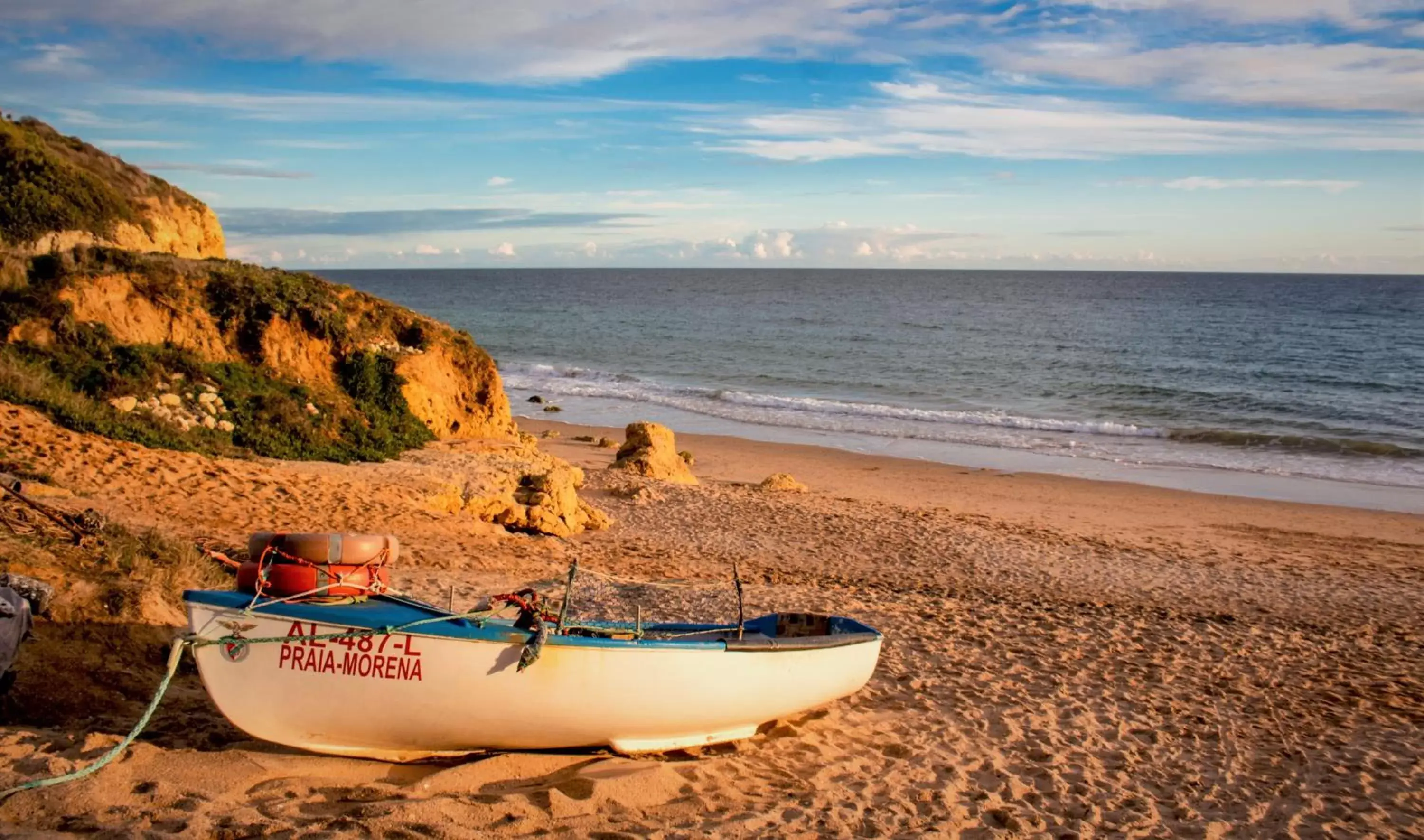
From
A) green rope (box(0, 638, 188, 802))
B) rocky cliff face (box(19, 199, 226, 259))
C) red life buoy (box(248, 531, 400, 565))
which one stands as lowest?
green rope (box(0, 638, 188, 802))

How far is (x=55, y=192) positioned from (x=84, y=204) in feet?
1.52

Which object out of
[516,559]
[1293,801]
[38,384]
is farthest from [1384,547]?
[38,384]

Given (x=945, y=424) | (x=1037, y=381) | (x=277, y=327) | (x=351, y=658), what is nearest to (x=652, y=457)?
(x=277, y=327)

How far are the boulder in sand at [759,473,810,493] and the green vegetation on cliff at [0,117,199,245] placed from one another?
12333 millimetres

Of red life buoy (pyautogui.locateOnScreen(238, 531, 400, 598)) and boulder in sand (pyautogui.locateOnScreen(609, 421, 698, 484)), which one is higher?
red life buoy (pyautogui.locateOnScreen(238, 531, 400, 598))

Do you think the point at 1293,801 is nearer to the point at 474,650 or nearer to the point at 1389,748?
the point at 1389,748

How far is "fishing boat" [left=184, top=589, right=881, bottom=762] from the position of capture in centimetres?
535

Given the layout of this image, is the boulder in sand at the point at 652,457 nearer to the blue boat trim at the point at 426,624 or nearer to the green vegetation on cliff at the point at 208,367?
the green vegetation on cliff at the point at 208,367

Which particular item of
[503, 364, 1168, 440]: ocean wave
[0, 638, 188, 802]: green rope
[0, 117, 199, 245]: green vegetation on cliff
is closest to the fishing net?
[0, 638, 188, 802]: green rope

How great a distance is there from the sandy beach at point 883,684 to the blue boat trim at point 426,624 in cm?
78

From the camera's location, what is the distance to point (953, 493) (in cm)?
1881

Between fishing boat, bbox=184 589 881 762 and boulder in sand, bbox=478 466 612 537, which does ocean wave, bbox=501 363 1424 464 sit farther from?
fishing boat, bbox=184 589 881 762

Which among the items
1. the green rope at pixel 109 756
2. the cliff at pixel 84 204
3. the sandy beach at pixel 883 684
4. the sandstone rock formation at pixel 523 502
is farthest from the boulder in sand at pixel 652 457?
the green rope at pixel 109 756

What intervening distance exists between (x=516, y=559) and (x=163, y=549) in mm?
3677
